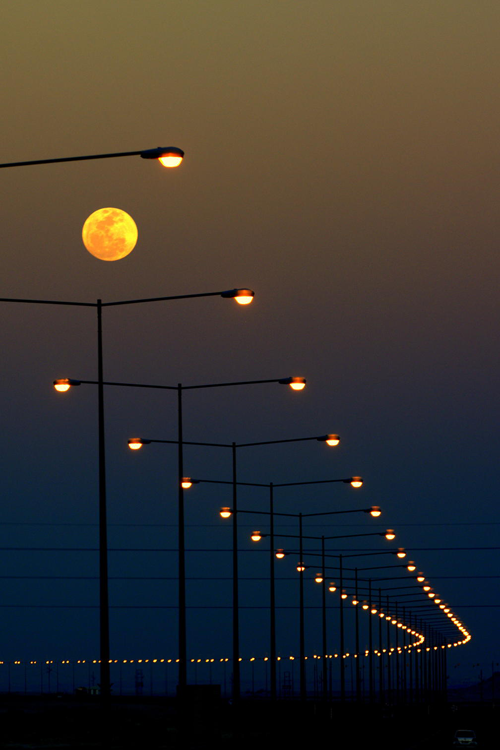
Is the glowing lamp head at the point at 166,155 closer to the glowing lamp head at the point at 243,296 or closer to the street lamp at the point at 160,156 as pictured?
the street lamp at the point at 160,156

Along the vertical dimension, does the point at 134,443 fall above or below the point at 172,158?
below

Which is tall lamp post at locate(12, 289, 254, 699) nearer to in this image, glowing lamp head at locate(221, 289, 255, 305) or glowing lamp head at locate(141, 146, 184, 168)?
glowing lamp head at locate(221, 289, 255, 305)

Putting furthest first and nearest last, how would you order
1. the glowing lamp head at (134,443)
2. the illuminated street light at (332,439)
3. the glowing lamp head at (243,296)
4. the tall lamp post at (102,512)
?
1. the illuminated street light at (332,439)
2. the glowing lamp head at (134,443)
3. the glowing lamp head at (243,296)
4. the tall lamp post at (102,512)

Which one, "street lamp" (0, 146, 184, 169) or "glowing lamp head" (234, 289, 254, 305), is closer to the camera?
"street lamp" (0, 146, 184, 169)

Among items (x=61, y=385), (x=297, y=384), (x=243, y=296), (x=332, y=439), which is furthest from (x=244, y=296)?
(x=332, y=439)

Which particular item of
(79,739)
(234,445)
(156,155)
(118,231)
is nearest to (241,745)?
(234,445)

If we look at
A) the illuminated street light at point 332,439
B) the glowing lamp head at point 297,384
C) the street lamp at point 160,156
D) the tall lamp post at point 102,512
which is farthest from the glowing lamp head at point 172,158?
the illuminated street light at point 332,439

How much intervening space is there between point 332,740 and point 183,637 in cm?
2808

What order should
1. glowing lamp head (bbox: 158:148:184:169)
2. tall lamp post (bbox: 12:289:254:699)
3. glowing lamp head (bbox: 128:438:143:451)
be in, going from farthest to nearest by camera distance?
glowing lamp head (bbox: 128:438:143:451) → tall lamp post (bbox: 12:289:254:699) → glowing lamp head (bbox: 158:148:184:169)

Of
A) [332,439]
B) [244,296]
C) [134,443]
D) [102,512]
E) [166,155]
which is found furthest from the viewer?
[332,439]

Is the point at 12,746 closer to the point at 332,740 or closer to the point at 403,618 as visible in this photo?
the point at 332,740

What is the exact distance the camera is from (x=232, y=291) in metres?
34.2

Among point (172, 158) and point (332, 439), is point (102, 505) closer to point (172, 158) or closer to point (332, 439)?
point (172, 158)

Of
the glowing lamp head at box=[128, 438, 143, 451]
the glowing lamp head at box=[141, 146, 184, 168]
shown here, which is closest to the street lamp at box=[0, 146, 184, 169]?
the glowing lamp head at box=[141, 146, 184, 168]
